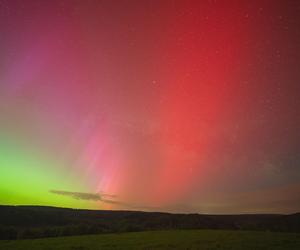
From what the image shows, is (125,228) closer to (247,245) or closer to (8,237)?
(8,237)

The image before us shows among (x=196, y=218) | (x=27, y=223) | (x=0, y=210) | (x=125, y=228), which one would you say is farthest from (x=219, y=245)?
(x=0, y=210)

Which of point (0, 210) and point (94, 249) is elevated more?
point (0, 210)

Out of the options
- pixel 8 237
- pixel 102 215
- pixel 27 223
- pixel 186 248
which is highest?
pixel 102 215

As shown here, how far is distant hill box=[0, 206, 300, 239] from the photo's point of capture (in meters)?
83.1

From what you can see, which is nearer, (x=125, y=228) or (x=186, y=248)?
(x=186, y=248)

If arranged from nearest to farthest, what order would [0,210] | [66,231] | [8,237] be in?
[8,237] → [66,231] → [0,210]

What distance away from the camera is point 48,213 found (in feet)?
570

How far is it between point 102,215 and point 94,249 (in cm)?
14945

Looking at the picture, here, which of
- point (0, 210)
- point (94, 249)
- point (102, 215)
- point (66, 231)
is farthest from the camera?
point (102, 215)

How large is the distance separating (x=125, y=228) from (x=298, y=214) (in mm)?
95074

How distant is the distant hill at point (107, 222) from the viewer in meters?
83.1

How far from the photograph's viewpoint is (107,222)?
136 m

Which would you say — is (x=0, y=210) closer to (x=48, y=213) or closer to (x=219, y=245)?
(x=48, y=213)

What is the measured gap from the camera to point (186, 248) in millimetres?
41219
